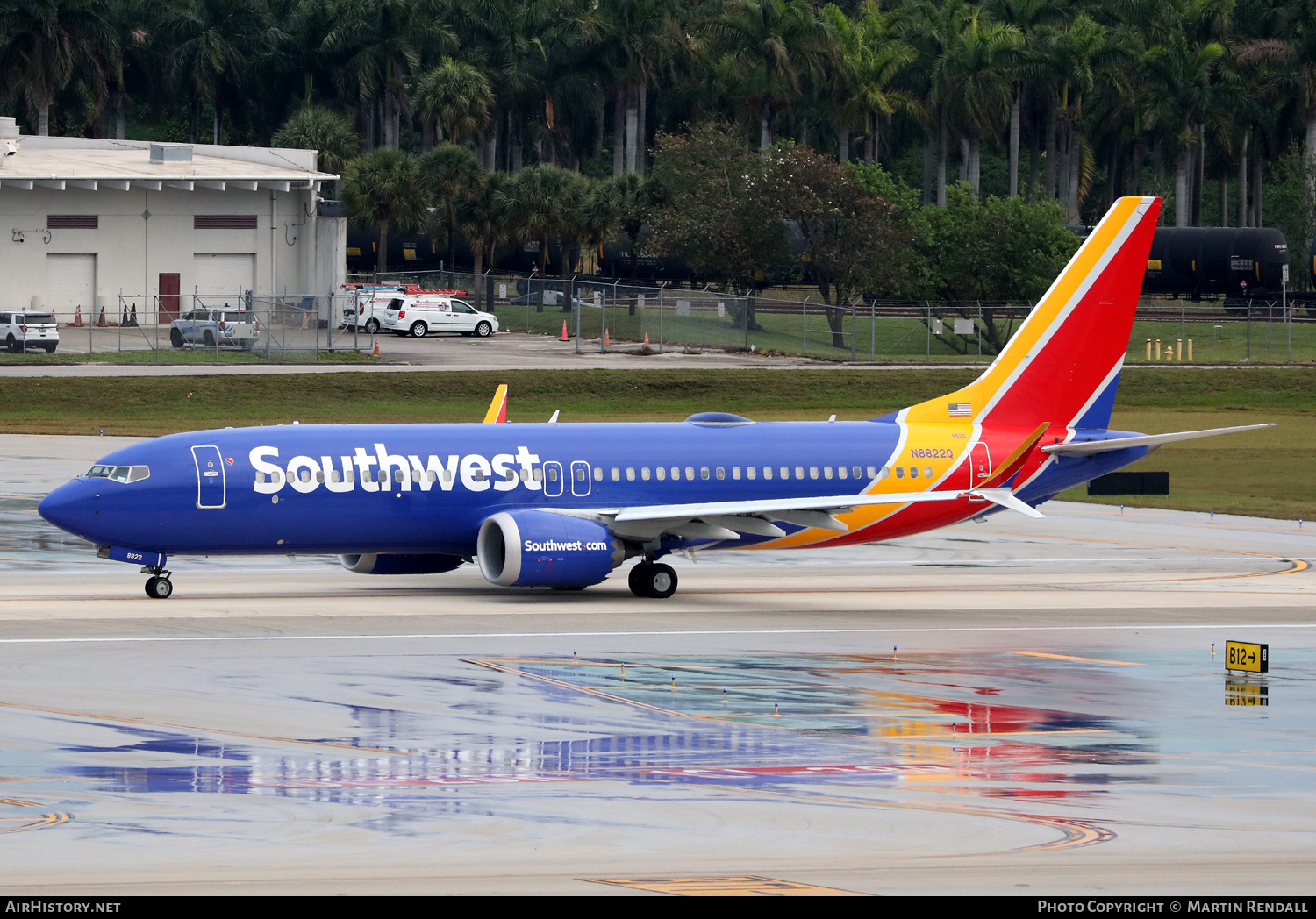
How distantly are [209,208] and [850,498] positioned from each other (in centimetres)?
8525

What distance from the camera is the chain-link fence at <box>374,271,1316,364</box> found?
339 ft

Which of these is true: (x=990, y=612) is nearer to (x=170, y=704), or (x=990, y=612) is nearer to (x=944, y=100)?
(x=170, y=704)

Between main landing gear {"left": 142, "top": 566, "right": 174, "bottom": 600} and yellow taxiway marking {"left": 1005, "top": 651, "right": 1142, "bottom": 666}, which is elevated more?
main landing gear {"left": 142, "top": 566, "right": 174, "bottom": 600}

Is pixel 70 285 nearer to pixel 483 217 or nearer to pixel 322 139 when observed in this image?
pixel 483 217

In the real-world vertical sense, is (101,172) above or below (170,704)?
above

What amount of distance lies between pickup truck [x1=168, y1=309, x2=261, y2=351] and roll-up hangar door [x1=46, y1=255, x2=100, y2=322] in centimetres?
1504

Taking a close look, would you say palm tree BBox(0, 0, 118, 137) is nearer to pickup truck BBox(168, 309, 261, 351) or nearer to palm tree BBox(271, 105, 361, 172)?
palm tree BBox(271, 105, 361, 172)

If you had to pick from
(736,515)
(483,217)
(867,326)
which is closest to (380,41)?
(483,217)

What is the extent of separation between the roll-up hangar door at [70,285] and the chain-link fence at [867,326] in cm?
2553

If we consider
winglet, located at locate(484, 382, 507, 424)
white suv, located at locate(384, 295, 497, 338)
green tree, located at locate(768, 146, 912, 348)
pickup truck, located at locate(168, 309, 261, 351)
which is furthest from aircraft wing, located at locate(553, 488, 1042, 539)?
green tree, located at locate(768, 146, 912, 348)

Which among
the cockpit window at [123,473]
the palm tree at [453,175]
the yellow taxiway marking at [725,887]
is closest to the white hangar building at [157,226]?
the palm tree at [453,175]

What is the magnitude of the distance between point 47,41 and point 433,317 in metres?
55.5

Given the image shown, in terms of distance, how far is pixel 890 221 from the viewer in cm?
12081
